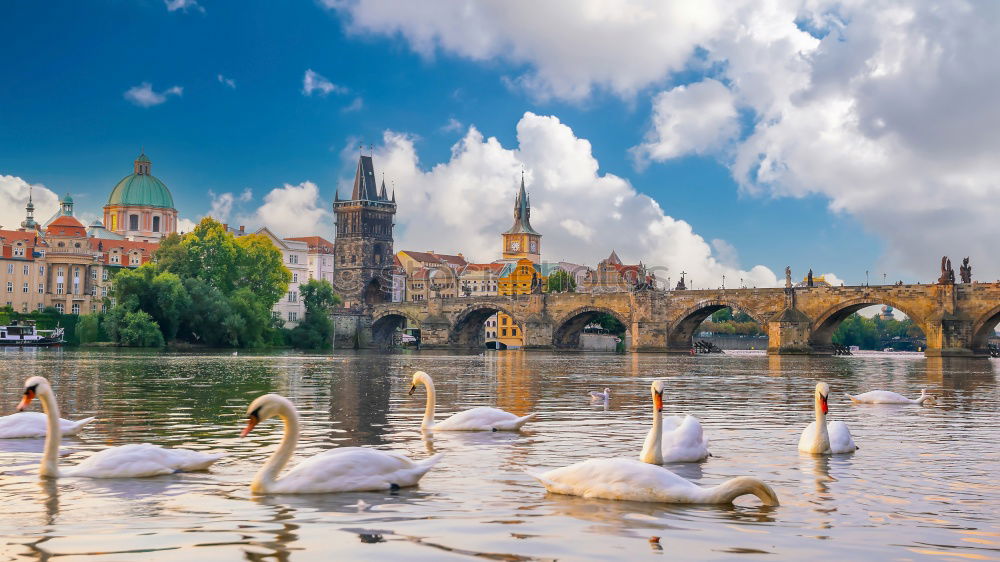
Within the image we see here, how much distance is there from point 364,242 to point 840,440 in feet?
407

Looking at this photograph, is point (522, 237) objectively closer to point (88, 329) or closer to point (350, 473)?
point (88, 329)

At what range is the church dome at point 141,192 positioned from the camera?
136250 mm

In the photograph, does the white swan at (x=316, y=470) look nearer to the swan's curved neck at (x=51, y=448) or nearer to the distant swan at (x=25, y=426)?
the swan's curved neck at (x=51, y=448)

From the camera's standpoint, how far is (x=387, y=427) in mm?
14664

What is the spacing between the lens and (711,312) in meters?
85.6

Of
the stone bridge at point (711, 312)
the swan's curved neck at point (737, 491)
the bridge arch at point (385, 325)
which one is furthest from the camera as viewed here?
the bridge arch at point (385, 325)

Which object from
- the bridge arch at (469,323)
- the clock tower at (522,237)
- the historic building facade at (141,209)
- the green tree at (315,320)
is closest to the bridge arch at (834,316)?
the bridge arch at (469,323)

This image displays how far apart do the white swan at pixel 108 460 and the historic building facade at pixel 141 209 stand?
12901cm

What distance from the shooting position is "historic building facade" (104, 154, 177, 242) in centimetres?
13525

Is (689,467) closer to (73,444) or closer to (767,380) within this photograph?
(73,444)

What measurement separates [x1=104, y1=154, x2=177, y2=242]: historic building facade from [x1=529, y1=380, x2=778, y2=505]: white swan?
431 ft

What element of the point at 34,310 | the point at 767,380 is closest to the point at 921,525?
the point at 767,380

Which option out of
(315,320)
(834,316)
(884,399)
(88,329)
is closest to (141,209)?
(315,320)

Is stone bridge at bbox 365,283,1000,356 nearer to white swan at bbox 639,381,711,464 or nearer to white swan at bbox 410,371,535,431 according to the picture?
white swan at bbox 410,371,535,431
